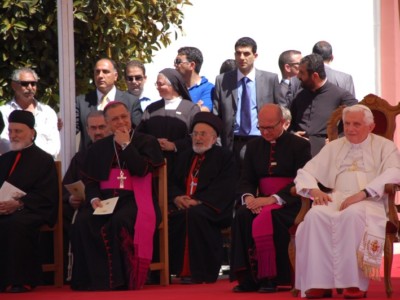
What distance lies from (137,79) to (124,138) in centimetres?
180

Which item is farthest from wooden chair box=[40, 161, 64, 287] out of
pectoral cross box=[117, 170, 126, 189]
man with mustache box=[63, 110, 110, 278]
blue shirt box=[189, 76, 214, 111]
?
blue shirt box=[189, 76, 214, 111]

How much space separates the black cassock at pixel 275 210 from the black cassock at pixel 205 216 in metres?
0.66

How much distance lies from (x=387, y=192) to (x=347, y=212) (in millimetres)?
333

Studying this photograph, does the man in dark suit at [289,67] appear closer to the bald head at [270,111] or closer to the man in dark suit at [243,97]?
the man in dark suit at [243,97]

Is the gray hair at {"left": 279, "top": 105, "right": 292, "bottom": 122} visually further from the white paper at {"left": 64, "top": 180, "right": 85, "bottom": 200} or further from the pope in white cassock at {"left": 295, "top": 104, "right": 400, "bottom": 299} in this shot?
the white paper at {"left": 64, "top": 180, "right": 85, "bottom": 200}

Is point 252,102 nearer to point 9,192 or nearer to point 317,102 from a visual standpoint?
point 317,102

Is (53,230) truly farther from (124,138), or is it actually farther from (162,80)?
(162,80)

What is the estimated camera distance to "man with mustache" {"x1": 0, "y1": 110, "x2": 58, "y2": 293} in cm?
1039

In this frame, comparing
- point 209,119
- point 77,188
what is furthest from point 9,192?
point 209,119

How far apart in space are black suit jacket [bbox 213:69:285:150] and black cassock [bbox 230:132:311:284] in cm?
165

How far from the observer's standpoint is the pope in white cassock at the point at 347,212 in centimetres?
897

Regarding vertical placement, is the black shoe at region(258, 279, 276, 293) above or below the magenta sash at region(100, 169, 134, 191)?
below

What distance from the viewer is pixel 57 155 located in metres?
12.1

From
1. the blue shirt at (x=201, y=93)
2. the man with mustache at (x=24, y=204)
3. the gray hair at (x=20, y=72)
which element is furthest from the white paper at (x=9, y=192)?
the blue shirt at (x=201, y=93)
